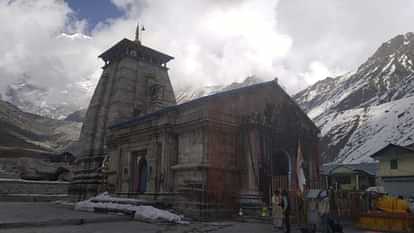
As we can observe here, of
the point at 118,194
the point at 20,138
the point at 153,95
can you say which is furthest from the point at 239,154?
the point at 20,138

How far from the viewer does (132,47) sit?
3559 cm

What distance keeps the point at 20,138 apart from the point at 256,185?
7332 centimetres

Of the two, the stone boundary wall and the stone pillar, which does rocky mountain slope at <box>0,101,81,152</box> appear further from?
the stone pillar

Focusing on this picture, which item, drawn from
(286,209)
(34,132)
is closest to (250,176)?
(286,209)

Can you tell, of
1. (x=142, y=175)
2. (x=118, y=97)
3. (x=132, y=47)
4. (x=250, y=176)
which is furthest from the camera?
(x=132, y=47)

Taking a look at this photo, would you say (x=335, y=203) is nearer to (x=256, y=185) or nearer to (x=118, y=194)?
(x=256, y=185)

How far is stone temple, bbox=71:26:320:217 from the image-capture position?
1938 cm

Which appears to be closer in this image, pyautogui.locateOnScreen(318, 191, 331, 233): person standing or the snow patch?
pyautogui.locateOnScreen(318, 191, 331, 233): person standing

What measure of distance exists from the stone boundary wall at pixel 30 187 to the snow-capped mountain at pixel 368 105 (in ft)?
201

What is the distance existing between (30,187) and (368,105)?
12093 centimetres

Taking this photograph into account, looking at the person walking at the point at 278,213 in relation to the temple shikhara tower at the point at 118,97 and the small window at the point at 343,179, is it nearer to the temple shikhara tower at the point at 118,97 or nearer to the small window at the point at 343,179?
the temple shikhara tower at the point at 118,97

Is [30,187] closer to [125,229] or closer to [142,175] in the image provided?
[142,175]

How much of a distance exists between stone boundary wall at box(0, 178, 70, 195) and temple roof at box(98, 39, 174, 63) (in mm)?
14918

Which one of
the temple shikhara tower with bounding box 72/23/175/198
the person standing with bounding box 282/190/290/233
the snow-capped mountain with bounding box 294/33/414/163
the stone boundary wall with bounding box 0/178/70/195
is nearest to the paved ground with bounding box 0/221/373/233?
the person standing with bounding box 282/190/290/233
